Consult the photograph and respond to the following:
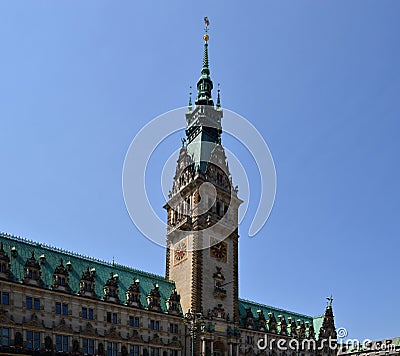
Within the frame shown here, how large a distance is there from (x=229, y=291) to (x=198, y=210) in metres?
16.9

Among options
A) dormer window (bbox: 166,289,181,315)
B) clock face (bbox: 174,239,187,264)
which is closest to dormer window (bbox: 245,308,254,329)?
dormer window (bbox: 166,289,181,315)

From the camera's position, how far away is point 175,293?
310ft

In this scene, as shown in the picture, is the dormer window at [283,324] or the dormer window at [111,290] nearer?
the dormer window at [111,290]

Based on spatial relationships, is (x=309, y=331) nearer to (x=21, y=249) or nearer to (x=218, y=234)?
(x=218, y=234)

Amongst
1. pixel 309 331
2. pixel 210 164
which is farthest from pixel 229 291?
pixel 309 331

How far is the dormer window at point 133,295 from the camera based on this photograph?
3334 inches

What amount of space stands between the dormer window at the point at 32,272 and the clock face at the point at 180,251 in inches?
1246

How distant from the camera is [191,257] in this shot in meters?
96.2

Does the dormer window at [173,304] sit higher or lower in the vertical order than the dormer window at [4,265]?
lower

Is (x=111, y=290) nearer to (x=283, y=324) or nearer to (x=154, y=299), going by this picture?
(x=154, y=299)

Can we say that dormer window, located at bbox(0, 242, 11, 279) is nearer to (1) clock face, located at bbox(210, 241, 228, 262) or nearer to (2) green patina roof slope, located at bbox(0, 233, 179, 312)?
(2) green patina roof slope, located at bbox(0, 233, 179, 312)

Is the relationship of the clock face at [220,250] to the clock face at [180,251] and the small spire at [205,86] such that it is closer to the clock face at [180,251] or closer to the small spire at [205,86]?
the clock face at [180,251]

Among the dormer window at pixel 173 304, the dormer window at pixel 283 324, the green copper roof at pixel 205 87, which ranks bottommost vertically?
the dormer window at pixel 283 324

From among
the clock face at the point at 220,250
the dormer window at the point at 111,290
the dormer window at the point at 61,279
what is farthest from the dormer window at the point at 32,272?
the clock face at the point at 220,250
